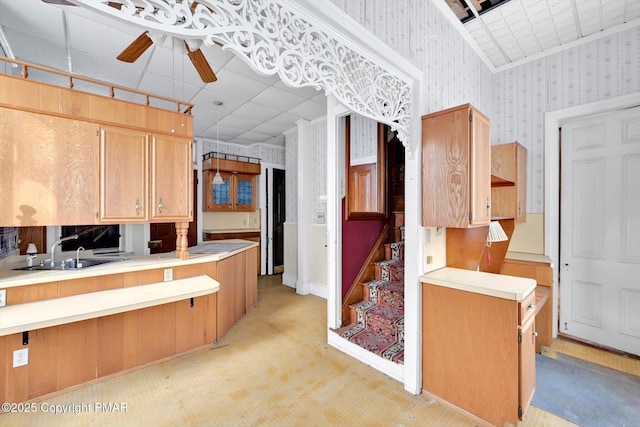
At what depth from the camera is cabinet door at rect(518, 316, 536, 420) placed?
1679mm

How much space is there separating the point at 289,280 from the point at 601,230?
426 centimetres

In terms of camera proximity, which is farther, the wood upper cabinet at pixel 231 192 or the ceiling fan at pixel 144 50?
the wood upper cabinet at pixel 231 192

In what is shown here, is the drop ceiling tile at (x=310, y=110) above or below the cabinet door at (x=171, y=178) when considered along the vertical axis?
above

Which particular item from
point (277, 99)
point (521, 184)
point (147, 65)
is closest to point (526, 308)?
point (521, 184)

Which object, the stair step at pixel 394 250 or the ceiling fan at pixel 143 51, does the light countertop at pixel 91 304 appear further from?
the stair step at pixel 394 250

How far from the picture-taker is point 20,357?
6.49 feet

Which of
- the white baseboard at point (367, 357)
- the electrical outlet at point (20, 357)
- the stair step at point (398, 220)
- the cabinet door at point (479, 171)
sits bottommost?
the white baseboard at point (367, 357)

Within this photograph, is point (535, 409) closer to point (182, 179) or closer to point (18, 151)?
point (182, 179)

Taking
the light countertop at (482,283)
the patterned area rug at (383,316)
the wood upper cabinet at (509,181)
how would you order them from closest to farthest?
the light countertop at (482,283), the patterned area rug at (383,316), the wood upper cabinet at (509,181)

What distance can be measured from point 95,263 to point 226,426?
194 centimetres

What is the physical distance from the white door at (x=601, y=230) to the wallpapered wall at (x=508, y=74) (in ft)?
0.88

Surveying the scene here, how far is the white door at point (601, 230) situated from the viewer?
2611 mm

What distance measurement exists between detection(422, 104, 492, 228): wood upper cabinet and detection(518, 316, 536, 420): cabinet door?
73cm

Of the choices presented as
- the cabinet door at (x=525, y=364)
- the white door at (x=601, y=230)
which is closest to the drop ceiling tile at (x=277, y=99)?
the white door at (x=601, y=230)
